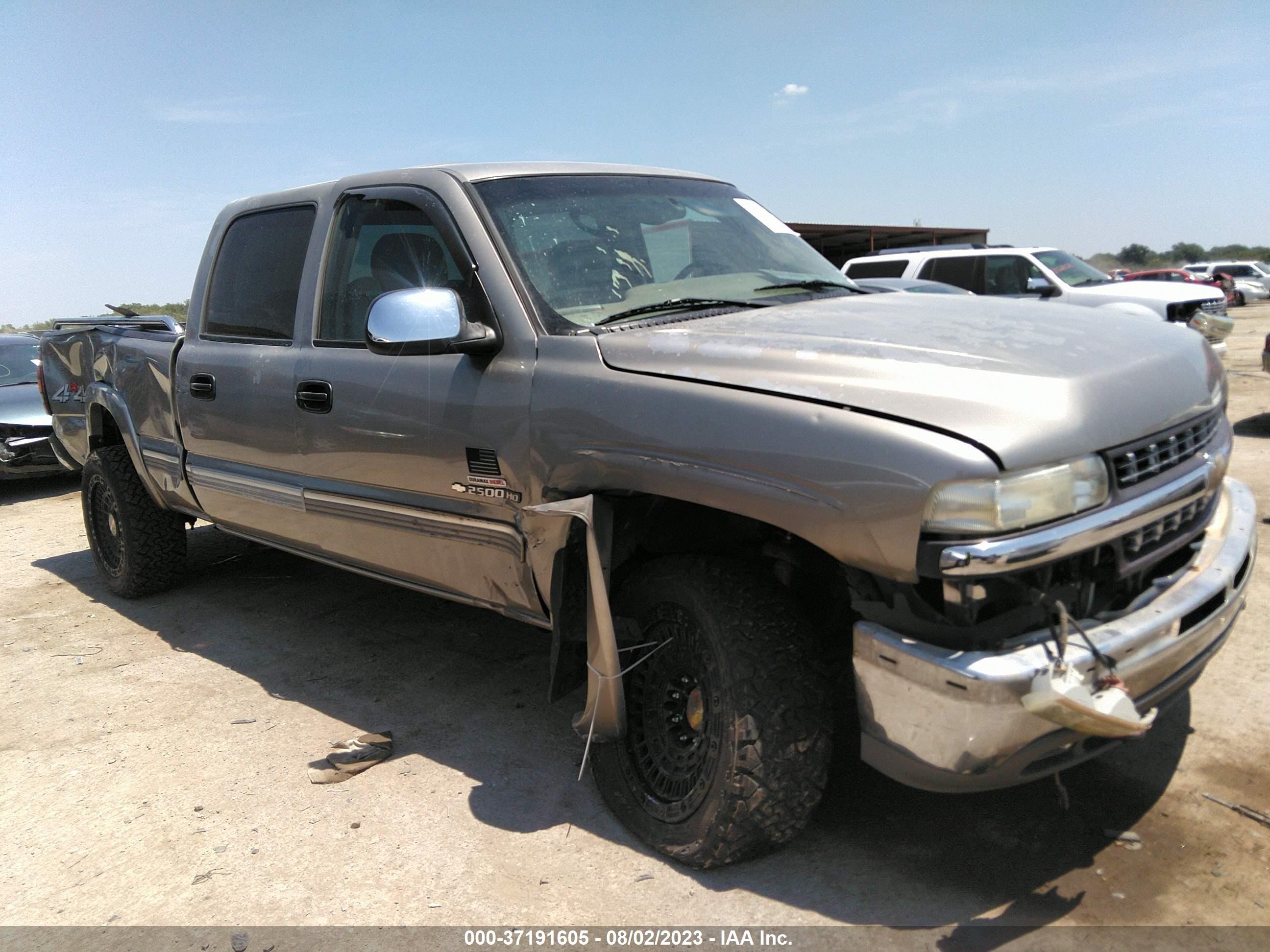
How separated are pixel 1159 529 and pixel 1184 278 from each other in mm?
25509

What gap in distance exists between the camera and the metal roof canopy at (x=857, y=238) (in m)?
19.4

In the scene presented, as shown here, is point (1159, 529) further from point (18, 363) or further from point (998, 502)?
point (18, 363)

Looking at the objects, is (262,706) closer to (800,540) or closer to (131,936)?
(131,936)

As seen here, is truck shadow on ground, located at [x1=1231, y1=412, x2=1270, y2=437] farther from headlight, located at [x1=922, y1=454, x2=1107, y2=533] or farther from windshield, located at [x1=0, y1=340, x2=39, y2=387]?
windshield, located at [x1=0, y1=340, x2=39, y2=387]

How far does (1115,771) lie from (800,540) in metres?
1.31

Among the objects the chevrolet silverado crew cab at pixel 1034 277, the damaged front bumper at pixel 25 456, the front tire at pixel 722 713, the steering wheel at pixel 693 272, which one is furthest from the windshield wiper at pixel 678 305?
the damaged front bumper at pixel 25 456

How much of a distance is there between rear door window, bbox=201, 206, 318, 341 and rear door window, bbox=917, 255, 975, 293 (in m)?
9.40

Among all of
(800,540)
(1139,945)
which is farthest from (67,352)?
(1139,945)

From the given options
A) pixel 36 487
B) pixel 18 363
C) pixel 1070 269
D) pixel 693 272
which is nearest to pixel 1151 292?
pixel 1070 269

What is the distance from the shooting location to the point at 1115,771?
Answer: 2.95 meters

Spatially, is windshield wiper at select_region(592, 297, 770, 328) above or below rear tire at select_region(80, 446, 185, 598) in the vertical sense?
above

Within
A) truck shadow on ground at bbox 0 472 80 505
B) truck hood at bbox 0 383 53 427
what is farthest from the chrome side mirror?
truck shadow on ground at bbox 0 472 80 505

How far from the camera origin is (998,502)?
201 centimetres

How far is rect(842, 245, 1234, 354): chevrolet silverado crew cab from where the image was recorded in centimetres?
1064
